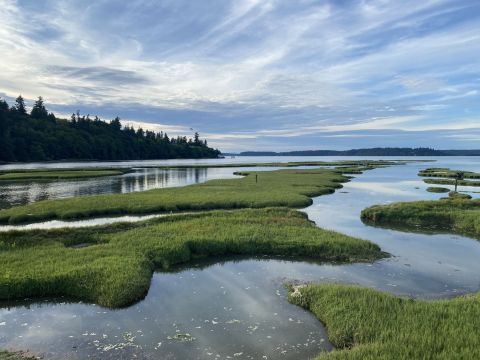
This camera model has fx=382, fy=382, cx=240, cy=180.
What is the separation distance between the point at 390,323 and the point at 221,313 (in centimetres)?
658

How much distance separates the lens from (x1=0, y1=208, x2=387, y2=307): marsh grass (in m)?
17.8

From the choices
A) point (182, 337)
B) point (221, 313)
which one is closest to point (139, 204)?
point (221, 313)

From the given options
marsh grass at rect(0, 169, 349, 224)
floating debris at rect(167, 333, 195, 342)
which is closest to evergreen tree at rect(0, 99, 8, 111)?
marsh grass at rect(0, 169, 349, 224)

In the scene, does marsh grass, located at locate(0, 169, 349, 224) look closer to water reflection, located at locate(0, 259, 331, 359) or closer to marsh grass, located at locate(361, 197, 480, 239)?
marsh grass, located at locate(361, 197, 480, 239)

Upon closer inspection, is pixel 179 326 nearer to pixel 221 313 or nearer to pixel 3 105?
pixel 221 313

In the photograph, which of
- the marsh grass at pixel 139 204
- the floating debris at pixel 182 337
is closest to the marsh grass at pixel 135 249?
the floating debris at pixel 182 337

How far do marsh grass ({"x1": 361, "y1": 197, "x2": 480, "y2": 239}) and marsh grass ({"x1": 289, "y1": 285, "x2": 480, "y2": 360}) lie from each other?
19.9m

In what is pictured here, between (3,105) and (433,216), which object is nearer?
(433,216)

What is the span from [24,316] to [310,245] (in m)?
16.6

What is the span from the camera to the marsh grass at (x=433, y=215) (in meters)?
33.4

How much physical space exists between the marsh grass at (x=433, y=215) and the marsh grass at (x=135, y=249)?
9192 millimetres

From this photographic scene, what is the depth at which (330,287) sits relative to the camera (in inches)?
676

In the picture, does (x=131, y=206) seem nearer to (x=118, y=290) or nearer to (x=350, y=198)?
(x=118, y=290)

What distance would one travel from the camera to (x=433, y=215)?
36.0m
